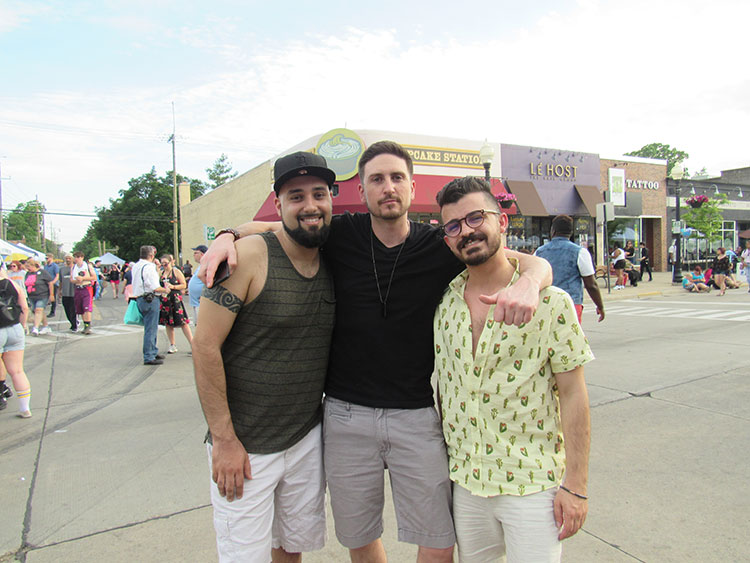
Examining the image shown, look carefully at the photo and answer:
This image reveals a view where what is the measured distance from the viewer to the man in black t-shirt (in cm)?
206

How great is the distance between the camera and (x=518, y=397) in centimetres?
183

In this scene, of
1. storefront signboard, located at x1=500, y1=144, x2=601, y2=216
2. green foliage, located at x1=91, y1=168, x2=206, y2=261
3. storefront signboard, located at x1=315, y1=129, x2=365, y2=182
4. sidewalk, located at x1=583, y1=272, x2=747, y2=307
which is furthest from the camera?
green foliage, located at x1=91, y1=168, x2=206, y2=261

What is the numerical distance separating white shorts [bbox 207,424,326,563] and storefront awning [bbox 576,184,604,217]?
2330cm

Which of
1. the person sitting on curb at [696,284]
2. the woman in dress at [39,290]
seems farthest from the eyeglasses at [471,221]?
the person sitting on curb at [696,284]

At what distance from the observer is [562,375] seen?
1.82 metres

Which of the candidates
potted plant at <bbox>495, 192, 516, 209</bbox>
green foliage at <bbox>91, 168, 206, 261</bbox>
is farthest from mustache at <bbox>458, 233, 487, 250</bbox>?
green foliage at <bbox>91, 168, 206, 261</bbox>

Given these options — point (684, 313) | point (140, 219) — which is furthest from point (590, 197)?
point (140, 219)

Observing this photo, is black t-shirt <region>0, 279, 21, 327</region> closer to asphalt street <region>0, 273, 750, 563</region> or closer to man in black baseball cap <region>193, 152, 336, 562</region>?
asphalt street <region>0, 273, 750, 563</region>

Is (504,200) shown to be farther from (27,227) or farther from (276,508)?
(27,227)

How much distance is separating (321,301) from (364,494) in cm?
88

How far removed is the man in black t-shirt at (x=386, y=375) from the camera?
6.77 ft

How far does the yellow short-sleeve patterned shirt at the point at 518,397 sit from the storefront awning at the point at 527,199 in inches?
781

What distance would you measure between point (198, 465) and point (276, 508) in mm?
2054

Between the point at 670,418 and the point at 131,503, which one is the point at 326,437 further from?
the point at 670,418
